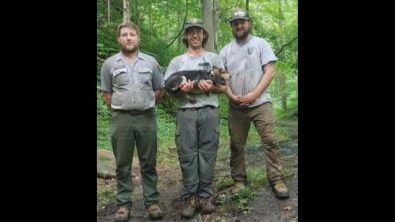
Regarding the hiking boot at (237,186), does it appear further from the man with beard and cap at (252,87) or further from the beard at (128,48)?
the beard at (128,48)

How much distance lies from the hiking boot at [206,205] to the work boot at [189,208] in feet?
0.28

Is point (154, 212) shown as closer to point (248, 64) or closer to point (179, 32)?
point (248, 64)

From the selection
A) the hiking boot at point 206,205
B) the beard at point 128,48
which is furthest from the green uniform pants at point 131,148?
the beard at point 128,48

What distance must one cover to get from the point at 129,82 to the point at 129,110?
0.35 metres

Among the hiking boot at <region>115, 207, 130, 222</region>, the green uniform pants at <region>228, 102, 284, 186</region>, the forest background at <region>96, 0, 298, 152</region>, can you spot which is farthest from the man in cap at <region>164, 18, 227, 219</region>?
the forest background at <region>96, 0, 298, 152</region>

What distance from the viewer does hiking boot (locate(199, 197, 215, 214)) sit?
4.58m
